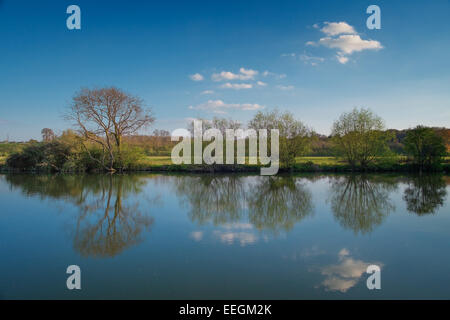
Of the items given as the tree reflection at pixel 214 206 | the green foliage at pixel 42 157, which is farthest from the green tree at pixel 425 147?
the green foliage at pixel 42 157

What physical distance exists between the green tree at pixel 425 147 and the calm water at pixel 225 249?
17179 millimetres

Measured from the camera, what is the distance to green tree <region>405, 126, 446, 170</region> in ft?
75.5

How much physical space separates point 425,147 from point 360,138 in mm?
5720

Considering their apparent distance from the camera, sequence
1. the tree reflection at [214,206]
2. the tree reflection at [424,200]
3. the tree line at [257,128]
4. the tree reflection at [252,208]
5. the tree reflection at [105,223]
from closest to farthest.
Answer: the tree reflection at [105,223] < the tree reflection at [252,208] < the tree reflection at [214,206] < the tree reflection at [424,200] < the tree line at [257,128]

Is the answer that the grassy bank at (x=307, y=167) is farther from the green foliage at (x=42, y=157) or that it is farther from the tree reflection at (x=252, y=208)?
the tree reflection at (x=252, y=208)

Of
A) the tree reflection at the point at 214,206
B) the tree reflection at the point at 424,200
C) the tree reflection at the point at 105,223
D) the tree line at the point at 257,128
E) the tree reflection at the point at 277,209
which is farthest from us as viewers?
the tree line at the point at 257,128

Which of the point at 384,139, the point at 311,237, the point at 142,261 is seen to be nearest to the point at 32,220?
the point at 142,261

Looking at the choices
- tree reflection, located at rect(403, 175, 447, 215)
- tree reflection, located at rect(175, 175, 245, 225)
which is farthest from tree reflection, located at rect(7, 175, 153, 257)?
tree reflection, located at rect(403, 175, 447, 215)

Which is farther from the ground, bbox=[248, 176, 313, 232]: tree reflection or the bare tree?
the bare tree

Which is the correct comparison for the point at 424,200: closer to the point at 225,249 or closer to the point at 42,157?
the point at 225,249

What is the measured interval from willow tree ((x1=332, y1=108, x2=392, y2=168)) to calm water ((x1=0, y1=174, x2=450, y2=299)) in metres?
15.0

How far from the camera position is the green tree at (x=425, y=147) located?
23.0m

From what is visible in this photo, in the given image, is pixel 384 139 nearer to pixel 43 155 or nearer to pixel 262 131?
pixel 262 131
